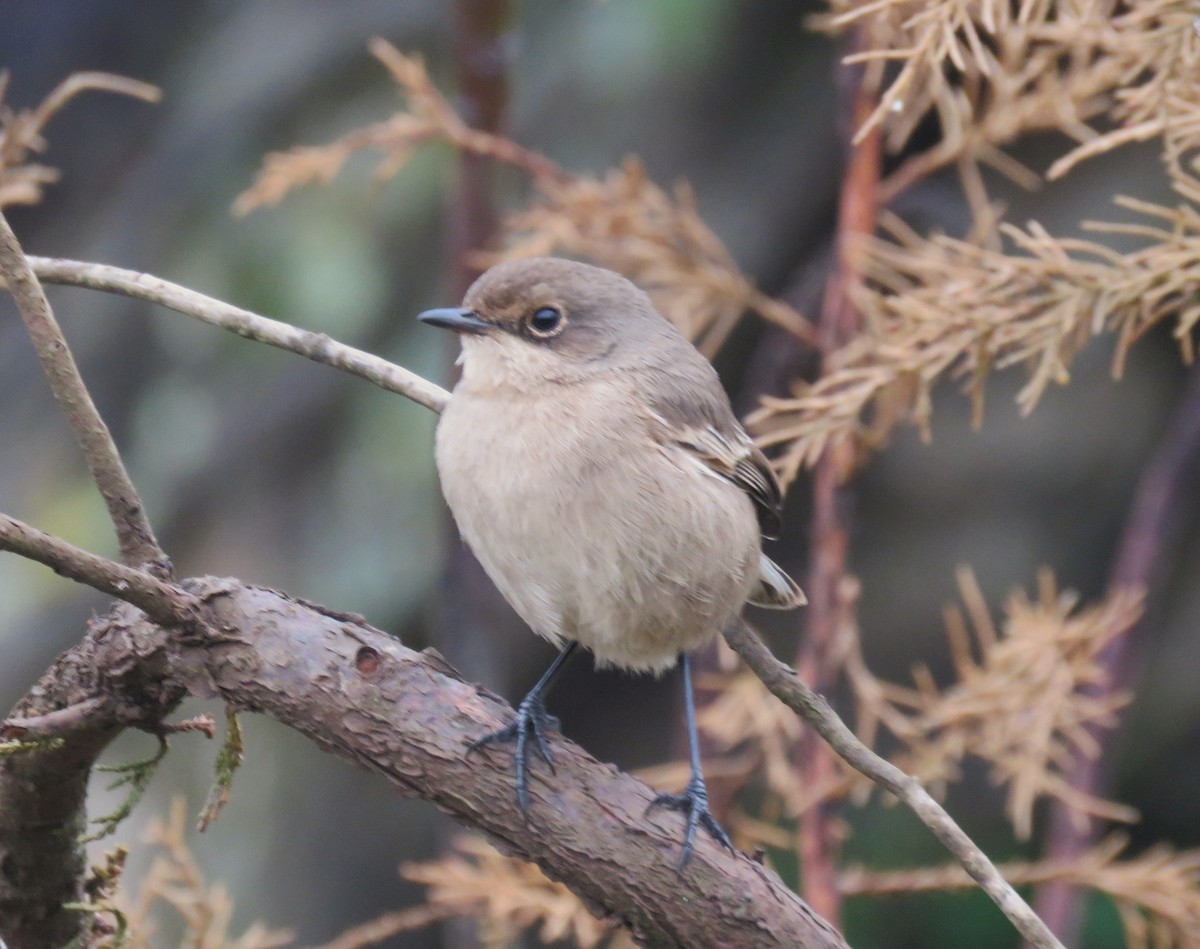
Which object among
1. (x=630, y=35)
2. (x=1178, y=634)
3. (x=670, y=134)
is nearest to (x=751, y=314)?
(x=670, y=134)

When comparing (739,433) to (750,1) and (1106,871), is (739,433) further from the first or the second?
(750,1)

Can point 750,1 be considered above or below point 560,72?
above

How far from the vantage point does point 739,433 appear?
2531 millimetres

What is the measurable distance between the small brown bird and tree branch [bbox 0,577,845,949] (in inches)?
4.2

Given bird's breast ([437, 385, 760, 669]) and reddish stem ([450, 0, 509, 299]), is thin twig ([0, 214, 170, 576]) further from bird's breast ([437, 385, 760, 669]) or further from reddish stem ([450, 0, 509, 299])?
reddish stem ([450, 0, 509, 299])

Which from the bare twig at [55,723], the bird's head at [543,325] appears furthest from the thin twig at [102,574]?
the bird's head at [543,325]

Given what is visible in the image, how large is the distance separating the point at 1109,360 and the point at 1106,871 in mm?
1925

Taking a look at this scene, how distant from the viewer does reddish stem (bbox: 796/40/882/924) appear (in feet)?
10.0

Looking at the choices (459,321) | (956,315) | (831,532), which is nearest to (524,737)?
(459,321)

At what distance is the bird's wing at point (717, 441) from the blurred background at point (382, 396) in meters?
1.80

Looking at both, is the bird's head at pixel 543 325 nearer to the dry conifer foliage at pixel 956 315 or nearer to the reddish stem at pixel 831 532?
the dry conifer foliage at pixel 956 315

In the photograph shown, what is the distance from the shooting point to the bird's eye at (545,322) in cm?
245

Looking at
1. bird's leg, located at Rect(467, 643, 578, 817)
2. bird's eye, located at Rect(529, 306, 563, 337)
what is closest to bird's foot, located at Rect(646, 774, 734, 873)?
bird's leg, located at Rect(467, 643, 578, 817)

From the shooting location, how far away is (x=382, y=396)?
436 cm
